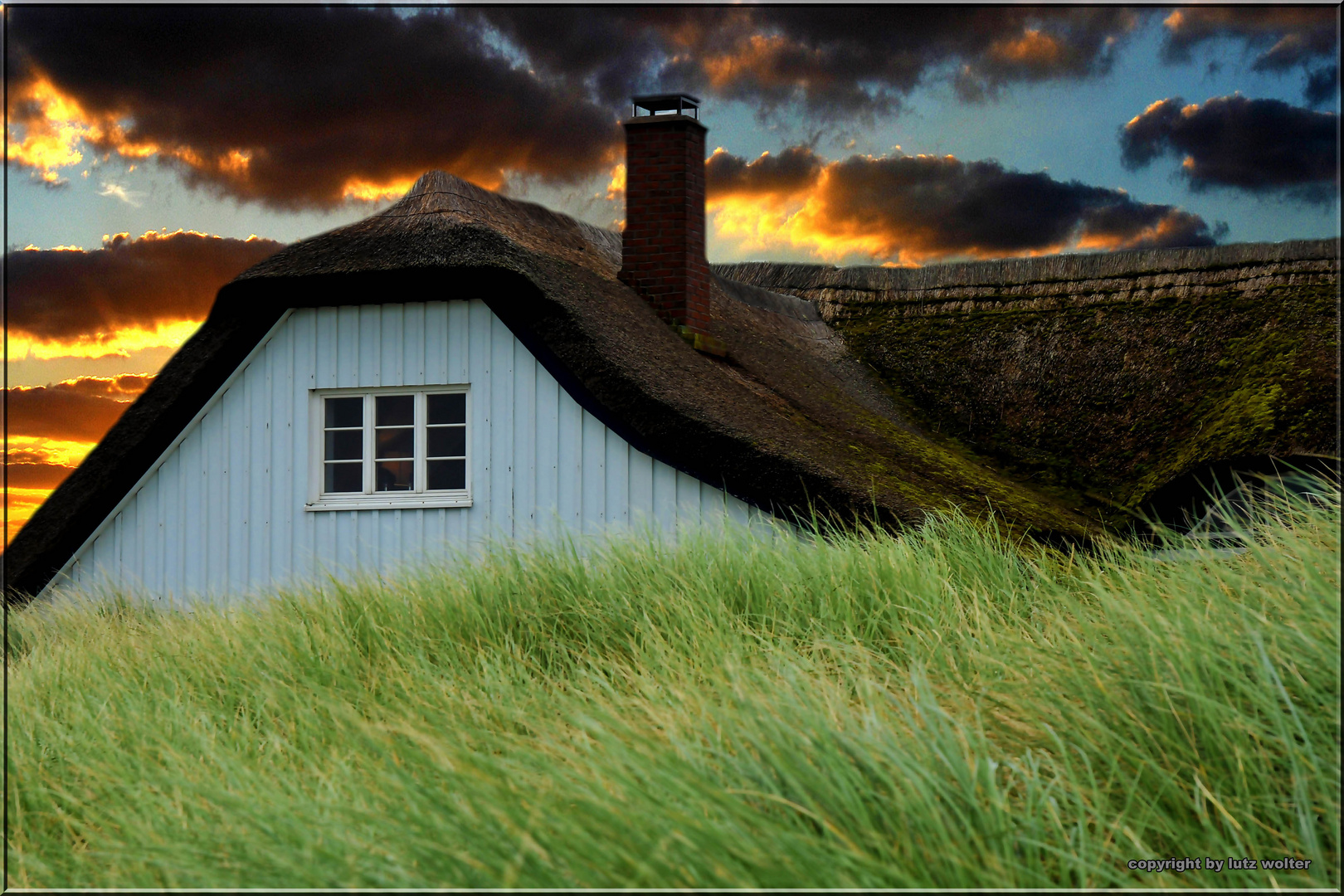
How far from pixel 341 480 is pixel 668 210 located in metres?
4.03

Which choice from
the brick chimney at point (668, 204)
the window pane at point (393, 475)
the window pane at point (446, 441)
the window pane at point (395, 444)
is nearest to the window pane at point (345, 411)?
the window pane at point (393, 475)

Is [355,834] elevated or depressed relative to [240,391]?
depressed

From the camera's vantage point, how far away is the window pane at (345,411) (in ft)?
28.8

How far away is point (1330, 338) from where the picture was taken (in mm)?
10367

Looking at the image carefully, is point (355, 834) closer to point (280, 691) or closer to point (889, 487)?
point (280, 691)

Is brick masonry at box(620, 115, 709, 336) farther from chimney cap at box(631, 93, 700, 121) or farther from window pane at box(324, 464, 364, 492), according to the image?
window pane at box(324, 464, 364, 492)

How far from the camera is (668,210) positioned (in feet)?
32.0

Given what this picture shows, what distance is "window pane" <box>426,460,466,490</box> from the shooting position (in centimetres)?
887

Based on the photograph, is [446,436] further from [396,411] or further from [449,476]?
[449,476]

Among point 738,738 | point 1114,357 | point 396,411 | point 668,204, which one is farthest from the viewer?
point 396,411

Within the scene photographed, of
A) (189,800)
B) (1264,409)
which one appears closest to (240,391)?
(189,800)

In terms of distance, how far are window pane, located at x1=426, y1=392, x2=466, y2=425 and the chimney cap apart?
174 inches

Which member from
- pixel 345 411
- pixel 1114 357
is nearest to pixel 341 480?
pixel 345 411

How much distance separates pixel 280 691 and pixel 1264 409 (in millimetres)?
9351
